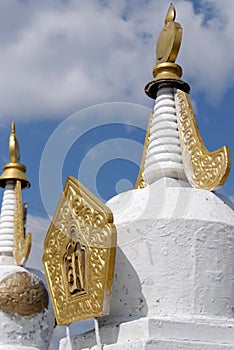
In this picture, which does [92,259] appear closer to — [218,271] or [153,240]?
[153,240]

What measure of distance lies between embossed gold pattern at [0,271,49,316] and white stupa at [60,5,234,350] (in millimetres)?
5032

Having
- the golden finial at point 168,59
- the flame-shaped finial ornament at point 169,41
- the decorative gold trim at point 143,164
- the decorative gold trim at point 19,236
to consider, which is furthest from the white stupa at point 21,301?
the flame-shaped finial ornament at point 169,41

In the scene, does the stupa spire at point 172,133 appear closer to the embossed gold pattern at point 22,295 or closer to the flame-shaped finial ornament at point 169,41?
the flame-shaped finial ornament at point 169,41

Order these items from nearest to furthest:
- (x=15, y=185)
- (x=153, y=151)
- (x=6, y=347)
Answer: (x=153, y=151) → (x=6, y=347) → (x=15, y=185)

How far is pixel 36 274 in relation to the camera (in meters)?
13.6

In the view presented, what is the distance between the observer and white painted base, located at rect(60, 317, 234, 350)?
6.63 meters

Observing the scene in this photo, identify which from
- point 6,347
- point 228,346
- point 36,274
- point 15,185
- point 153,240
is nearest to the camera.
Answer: point 228,346

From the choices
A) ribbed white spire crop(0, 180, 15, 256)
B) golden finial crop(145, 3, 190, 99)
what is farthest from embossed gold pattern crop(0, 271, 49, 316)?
golden finial crop(145, 3, 190, 99)

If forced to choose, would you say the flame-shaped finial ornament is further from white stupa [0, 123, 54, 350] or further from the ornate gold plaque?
white stupa [0, 123, 54, 350]

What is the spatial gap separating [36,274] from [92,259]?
→ 22.0 feet

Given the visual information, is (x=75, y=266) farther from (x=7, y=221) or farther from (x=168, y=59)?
(x=7, y=221)

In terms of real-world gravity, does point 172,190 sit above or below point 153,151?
below

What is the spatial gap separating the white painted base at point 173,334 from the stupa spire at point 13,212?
6.68 meters

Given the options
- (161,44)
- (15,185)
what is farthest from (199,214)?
(15,185)
